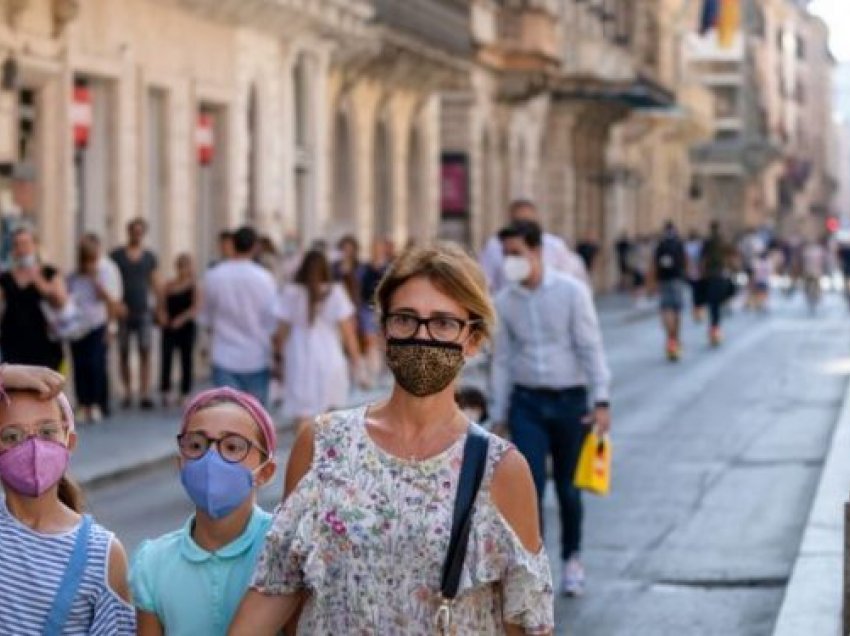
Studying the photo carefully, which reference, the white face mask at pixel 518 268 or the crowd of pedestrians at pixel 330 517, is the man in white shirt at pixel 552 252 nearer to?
the white face mask at pixel 518 268

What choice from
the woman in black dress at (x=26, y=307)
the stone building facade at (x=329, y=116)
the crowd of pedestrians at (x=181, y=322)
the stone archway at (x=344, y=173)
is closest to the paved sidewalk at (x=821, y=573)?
the crowd of pedestrians at (x=181, y=322)

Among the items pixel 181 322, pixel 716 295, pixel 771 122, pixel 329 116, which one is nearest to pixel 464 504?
pixel 181 322

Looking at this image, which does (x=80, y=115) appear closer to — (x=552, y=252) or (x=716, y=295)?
(x=552, y=252)

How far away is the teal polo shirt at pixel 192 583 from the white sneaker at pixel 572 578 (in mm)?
7477

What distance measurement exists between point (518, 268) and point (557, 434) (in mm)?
779

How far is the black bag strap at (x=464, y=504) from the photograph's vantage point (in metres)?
5.18

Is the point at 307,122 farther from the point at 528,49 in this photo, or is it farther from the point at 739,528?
the point at 739,528

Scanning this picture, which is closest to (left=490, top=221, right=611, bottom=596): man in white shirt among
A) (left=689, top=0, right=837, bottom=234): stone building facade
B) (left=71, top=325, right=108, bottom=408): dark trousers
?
(left=71, top=325, right=108, bottom=408): dark trousers

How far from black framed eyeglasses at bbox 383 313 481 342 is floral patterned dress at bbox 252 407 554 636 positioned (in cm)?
19

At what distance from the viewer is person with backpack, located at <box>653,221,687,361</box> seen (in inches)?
1435

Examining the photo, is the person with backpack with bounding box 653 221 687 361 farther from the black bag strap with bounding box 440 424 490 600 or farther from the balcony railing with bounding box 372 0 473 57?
the black bag strap with bounding box 440 424 490 600

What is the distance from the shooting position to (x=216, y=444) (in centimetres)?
568

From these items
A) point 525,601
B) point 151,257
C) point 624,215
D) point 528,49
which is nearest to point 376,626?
point 525,601

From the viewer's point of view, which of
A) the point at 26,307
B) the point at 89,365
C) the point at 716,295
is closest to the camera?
the point at 26,307
